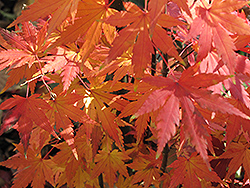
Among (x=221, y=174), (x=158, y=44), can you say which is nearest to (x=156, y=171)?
(x=221, y=174)

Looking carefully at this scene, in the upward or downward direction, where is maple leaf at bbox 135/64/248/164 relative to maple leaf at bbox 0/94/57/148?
upward

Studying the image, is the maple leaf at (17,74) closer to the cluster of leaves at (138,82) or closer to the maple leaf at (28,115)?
the cluster of leaves at (138,82)

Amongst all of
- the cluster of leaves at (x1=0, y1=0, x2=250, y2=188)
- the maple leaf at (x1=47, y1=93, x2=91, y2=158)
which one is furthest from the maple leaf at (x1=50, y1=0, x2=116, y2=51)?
the maple leaf at (x1=47, y1=93, x2=91, y2=158)

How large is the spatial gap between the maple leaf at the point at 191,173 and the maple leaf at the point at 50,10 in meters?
0.50

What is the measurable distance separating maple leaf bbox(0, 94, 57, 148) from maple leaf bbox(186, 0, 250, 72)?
0.38m

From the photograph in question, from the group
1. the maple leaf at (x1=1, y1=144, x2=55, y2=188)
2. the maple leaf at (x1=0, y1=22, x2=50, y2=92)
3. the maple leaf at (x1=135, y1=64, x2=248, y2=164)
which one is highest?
the maple leaf at (x1=0, y1=22, x2=50, y2=92)

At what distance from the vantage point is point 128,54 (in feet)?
1.92

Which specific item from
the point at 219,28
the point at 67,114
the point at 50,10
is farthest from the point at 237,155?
the point at 50,10

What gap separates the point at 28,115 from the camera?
0.51m

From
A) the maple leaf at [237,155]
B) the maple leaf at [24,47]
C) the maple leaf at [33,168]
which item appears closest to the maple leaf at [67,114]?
the maple leaf at [24,47]

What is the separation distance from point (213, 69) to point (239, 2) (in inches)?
5.8

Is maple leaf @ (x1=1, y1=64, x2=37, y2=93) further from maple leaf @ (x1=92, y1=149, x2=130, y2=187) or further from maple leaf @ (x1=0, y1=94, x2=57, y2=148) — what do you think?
maple leaf @ (x1=92, y1=149, x2=130, y2=187)

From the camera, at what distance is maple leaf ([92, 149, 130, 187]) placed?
0.71m

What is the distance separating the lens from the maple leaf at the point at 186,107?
386mm
